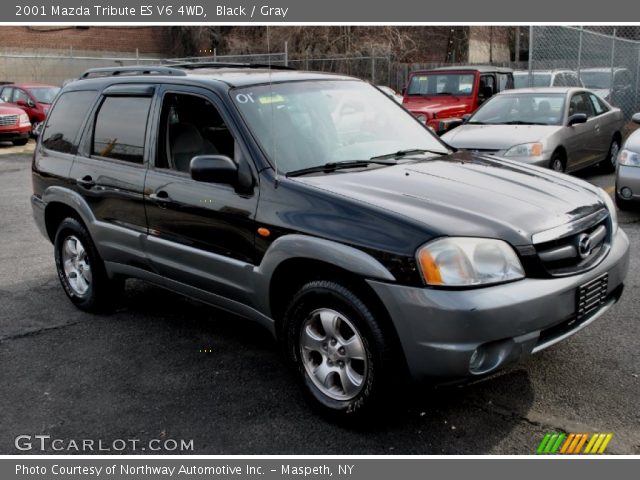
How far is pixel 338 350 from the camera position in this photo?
11.6ft

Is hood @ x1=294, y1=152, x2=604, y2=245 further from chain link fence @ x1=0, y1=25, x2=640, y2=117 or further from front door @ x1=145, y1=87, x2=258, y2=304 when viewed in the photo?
chain link fence @ x1=0, y1=25, x2=640, y2=117

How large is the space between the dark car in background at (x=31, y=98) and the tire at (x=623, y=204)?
55.4ft

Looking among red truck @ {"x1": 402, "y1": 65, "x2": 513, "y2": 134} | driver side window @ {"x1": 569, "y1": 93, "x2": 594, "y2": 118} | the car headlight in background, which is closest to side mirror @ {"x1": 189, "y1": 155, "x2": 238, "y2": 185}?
driver side window @ {"x1": 569, "y1": 93, "x2": 594, "y2": 118}

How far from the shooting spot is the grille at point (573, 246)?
11.0 feet

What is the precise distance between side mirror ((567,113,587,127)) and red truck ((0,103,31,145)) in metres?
15.1

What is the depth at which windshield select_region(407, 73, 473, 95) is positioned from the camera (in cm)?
1410

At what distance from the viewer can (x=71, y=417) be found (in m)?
3.76

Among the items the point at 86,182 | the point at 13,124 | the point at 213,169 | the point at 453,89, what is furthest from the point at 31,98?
the point at 213,169

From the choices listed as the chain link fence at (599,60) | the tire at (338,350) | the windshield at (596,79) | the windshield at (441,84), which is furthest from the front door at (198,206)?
the windshield at (596,79)

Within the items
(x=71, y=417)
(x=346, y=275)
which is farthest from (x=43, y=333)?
(x=346, y=275)

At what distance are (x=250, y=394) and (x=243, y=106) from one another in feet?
5.57

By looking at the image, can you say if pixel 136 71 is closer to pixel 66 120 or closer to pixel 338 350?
pixel 66 120

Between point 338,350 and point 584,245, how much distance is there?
1.38 meters

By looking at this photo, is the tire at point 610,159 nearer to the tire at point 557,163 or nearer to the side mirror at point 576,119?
the side mirror at point 576,119
